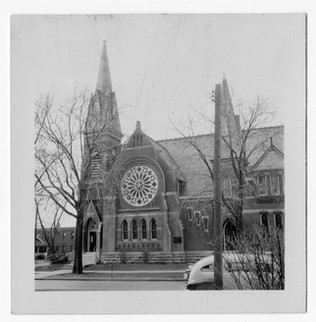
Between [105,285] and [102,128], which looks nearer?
[105,285]

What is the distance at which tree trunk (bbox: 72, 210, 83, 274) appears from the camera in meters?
10.9

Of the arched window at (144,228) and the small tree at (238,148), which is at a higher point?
the small tree at (238,148)

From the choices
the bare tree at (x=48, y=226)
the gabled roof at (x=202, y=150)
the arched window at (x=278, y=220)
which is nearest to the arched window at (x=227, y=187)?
the gabled roof at (x=202, y=150)

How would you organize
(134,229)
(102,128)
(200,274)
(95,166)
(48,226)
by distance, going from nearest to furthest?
(200,274)
(48,226)
(134,229)
(102,128)
(95,166)

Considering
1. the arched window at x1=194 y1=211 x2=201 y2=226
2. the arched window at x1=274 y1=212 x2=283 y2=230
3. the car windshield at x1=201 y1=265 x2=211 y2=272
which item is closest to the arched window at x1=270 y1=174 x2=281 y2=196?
the arched window at x1=274 y1=212 x2=283 y2=230

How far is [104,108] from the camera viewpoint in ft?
36.5

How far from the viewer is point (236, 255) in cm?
1074

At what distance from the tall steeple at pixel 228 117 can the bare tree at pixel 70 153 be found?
218 centimetres

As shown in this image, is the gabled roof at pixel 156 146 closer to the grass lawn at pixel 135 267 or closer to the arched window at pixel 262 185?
the arched window at pixel 262 185

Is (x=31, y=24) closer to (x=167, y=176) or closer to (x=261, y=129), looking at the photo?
(x=167, y=176)

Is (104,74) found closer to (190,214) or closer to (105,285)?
(190,214)

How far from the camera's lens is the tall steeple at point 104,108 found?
10.8 m

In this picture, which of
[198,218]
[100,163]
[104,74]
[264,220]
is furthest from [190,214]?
[104,74]

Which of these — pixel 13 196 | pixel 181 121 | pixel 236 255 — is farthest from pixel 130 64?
pixel 236 255
